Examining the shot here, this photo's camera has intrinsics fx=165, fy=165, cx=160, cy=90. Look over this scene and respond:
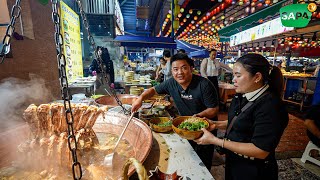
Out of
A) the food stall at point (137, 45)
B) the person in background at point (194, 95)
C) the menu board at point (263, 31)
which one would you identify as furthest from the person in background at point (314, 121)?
the menu board at point (263, 31)

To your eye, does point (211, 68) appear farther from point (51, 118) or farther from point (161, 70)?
point (51, 118)

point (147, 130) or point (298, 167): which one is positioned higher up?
point (147, 130)

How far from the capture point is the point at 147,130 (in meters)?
2.00

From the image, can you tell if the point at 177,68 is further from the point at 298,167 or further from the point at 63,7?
the point at 63,7

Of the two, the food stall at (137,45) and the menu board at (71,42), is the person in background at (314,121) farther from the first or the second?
the menu board at (71,42)

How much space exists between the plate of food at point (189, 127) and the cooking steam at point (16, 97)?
7.07 feet

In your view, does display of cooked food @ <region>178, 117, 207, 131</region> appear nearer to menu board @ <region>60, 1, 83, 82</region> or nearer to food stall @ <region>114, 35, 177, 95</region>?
menu board @ <region>60, 1, 83, 82</region>

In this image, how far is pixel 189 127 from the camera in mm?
1994

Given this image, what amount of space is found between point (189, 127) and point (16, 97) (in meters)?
2.99

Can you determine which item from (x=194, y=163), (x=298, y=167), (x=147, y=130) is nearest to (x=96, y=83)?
(x=147, y=130)

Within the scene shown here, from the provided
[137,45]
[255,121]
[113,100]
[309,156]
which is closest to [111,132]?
[113,100]

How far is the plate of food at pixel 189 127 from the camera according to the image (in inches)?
69.5

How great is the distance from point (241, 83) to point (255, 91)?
6.6 inches

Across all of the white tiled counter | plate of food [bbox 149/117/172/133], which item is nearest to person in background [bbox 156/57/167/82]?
plate of food [bbox 149/117/172/133]
